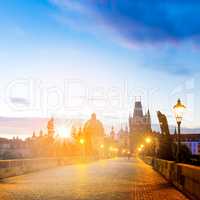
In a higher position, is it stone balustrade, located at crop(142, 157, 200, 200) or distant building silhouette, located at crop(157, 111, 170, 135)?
distant building silhouette, located at crop(157, 111, 170, 135)

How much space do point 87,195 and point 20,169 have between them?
47.9 ft

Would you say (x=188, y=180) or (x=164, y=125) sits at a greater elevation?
(x=164, y=125)

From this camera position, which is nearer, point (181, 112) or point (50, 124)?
point (181, 112)

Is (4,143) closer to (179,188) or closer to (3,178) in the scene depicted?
(3,178)

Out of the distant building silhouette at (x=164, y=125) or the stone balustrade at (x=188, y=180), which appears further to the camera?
the distant building silhouette at (x=164, y=125)

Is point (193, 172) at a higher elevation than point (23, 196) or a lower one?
higher

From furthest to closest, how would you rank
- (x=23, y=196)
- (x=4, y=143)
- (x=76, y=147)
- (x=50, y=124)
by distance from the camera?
(x=50, y=124)
(x=4, y=143)
(x=76, y=147)
(x=23, y=196)

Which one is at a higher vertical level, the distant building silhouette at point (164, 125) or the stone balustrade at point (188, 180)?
the distant building silhouette at point (164, 125)

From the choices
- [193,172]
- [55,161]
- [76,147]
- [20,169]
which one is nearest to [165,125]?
[55,161]

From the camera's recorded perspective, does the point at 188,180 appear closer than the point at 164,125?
Yes

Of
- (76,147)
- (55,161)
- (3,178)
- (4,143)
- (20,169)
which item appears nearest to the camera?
(3,178)

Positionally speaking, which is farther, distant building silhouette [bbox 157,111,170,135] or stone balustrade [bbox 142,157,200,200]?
distant building silhouette [bbox 157,111,170,135]

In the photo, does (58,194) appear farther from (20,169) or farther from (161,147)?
Answer: (161,147)

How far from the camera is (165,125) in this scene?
125ft
